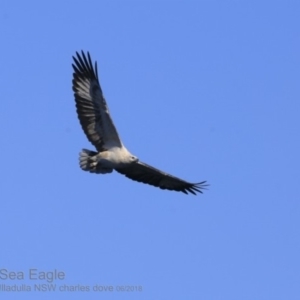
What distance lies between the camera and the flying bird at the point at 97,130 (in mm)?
18750

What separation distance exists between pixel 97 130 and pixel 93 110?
1.38 ft

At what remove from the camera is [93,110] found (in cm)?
1891

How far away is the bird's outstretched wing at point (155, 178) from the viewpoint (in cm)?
1945

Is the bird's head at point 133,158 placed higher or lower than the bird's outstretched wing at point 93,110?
lower

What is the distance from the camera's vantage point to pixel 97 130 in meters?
19.0

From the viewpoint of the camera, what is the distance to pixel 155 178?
66.2ft

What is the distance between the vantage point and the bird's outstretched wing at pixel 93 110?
738 inches

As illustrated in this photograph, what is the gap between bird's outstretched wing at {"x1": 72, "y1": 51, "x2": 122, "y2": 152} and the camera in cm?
1873

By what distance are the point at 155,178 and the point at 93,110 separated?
90.7 inches

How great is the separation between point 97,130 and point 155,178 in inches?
78.3

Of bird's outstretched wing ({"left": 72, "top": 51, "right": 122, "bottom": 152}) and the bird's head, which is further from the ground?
bird's outstretched wing ({"left": 72, "top": 51, "right": 122, "bottom": 152})

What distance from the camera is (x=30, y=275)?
15.0 m

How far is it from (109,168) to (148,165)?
35.1 inches

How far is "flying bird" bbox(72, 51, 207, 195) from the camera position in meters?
18.8
